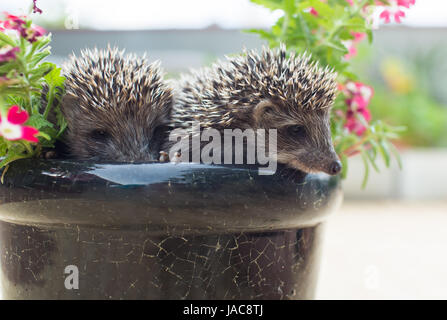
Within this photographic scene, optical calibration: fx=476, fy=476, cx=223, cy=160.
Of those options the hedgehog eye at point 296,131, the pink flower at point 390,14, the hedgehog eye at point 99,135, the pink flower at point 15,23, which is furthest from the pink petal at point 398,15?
the pink flower at point 15,23

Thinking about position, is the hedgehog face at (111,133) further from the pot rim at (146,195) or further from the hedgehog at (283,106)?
the pot rim at (146,195)

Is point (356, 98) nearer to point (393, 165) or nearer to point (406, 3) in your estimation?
point (406, 3)

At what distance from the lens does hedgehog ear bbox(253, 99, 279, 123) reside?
992 millimetres

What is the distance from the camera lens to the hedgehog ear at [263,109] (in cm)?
99

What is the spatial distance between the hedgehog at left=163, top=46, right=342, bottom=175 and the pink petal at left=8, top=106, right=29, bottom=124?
13.8 inches

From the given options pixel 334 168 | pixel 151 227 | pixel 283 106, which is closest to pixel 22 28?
pixel 151 227

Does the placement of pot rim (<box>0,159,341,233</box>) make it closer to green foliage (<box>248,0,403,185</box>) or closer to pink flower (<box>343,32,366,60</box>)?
green foliage (<box>248,0,403,185</box>)

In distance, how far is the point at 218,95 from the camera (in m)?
1.05

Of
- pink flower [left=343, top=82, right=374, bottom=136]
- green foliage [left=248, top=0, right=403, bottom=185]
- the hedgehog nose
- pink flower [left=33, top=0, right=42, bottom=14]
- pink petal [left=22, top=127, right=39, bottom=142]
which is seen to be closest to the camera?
pink petal [left=22, top=127, right=39, bottom=142]

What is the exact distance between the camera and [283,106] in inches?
39.5

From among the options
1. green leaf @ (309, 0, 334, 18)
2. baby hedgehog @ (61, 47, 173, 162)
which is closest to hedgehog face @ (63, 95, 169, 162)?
baby hedgehog @ (61, 47, 173, 162)

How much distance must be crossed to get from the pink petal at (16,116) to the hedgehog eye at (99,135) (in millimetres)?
270

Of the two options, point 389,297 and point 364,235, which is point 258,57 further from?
point 364,235

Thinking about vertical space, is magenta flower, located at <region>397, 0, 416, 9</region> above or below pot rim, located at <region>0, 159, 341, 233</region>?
above
